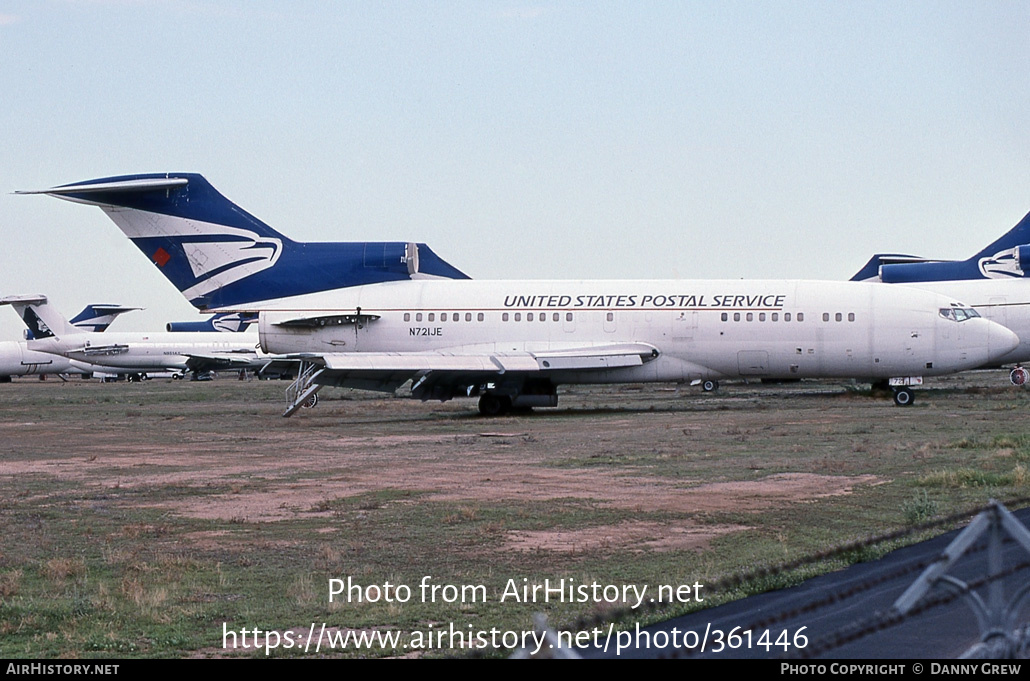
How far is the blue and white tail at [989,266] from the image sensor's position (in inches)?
1762

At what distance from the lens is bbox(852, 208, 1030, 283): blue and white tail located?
4475 cm

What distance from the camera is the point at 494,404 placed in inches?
1474

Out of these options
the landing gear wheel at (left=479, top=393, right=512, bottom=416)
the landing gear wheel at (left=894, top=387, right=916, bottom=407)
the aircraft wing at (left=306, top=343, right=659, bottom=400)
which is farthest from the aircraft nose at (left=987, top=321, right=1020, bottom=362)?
the landing gear wheel at (left=479, top=393, right=512, bottom=416)

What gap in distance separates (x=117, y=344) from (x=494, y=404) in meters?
54.3

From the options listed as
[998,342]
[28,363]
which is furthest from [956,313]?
[28,363]

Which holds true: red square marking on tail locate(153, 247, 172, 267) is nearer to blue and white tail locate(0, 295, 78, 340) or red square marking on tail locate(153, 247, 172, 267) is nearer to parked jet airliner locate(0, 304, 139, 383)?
blue and white tail locate(0, 295, 78, 340)

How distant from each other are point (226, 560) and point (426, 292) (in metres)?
26.0

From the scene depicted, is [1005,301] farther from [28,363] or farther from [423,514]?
[28,363]

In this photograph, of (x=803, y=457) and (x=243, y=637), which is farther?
(x=803, y=457)

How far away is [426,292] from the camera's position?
3828 cm

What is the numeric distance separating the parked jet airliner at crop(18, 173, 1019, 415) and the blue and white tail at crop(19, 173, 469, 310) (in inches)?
1.8
